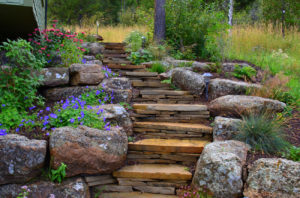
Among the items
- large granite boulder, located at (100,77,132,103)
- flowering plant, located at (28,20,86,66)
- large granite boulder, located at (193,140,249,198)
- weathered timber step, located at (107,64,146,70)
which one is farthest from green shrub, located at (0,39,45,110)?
large granite boulder, located at (193,140,249,198)

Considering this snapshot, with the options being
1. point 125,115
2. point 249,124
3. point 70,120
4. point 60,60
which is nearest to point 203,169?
point 249,124

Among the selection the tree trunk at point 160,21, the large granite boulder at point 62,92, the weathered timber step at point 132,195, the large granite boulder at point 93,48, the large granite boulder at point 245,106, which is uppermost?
the tree trunk at point 160,21

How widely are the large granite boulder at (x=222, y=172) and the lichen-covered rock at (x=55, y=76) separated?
274cm

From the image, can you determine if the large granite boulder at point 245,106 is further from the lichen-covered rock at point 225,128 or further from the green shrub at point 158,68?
the green shrub at point 158,68

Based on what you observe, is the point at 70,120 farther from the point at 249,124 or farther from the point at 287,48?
the point at 287,48

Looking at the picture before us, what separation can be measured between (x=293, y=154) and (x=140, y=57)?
4583 millimetres

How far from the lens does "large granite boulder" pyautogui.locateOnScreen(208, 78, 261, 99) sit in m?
4.81

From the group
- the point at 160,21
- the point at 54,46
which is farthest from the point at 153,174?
the point at 160,21

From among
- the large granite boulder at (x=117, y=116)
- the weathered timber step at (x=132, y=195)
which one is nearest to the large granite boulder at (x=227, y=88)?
the large granite boulder at (x=117, y=116)

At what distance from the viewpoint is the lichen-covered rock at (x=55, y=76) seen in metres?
4.46

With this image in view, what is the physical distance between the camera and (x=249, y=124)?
3.59 metres

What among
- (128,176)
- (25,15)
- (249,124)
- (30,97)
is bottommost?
(128,176)

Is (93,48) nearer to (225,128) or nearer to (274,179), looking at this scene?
(225,128)

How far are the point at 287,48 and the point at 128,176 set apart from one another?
7662mm
